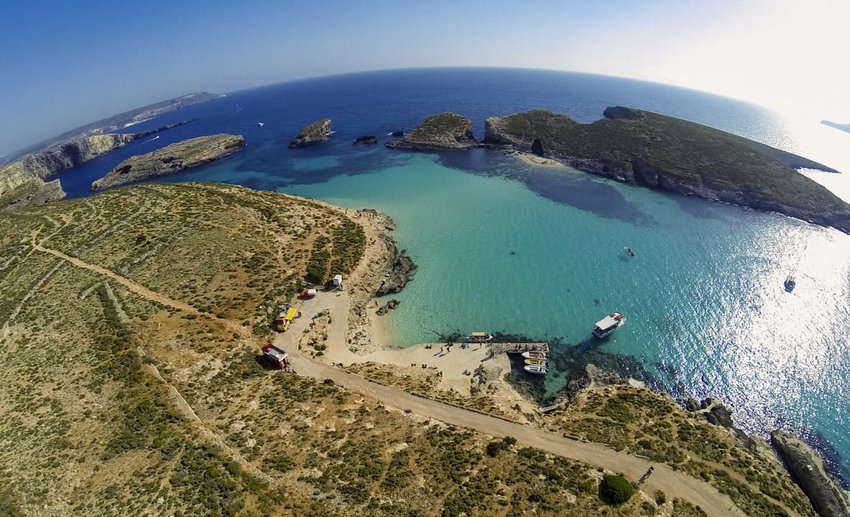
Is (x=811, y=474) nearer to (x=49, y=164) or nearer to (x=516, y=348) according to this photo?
(x=516, y=348)

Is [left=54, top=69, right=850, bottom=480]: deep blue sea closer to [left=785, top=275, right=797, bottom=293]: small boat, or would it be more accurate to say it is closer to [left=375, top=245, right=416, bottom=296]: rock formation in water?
[left=785, top=275, right=797, bottom=293]: small boat

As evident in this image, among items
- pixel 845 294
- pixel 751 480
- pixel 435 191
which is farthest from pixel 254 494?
pixel 845 294

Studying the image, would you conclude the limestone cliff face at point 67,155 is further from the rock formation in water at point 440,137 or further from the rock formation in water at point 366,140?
the rock formation in water at point 440,137

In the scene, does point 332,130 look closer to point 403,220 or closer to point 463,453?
point 403,220

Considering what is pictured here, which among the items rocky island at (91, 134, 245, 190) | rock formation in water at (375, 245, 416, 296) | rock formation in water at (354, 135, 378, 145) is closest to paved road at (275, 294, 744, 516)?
rock formation in water at (375, 245, 416, 296)

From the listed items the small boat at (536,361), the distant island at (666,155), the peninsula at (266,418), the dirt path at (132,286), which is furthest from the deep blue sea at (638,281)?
the dirt path at (132,286)

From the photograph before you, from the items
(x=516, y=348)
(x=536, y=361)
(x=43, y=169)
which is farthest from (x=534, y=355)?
(x=43, y=169)
